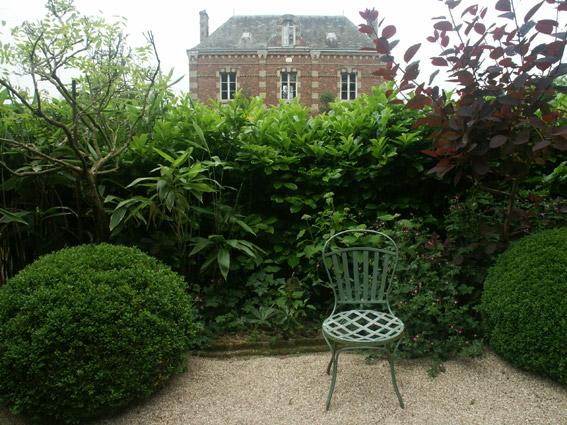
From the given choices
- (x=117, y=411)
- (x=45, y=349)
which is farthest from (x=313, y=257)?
(x=45, y=349)

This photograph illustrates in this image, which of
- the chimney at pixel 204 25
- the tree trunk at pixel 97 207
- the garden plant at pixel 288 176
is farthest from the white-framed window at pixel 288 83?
the tree trunk at pixel 97 207

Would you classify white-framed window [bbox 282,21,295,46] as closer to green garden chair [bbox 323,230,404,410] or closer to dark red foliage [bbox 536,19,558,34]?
dark red foliage [bbox 536,19,558,34]

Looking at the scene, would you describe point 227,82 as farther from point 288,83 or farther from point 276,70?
point 288,83

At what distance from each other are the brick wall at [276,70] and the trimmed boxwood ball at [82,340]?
2518cm

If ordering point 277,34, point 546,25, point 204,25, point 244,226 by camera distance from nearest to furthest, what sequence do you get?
point 546,25, point 244,226, point 277,34, point 204,25

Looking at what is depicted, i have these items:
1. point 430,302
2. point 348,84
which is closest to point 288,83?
point 348,84

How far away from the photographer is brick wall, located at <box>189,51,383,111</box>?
1054 inches

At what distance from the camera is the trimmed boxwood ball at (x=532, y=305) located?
242 cm

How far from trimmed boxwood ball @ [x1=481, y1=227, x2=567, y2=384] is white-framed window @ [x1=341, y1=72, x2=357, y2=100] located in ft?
84.6

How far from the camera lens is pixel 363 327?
249cm

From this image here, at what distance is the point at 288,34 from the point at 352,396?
2800 centimetres

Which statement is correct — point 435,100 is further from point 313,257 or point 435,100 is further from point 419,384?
point 419,384

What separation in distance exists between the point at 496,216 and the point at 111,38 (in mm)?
3238

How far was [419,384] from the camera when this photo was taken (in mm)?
2607
